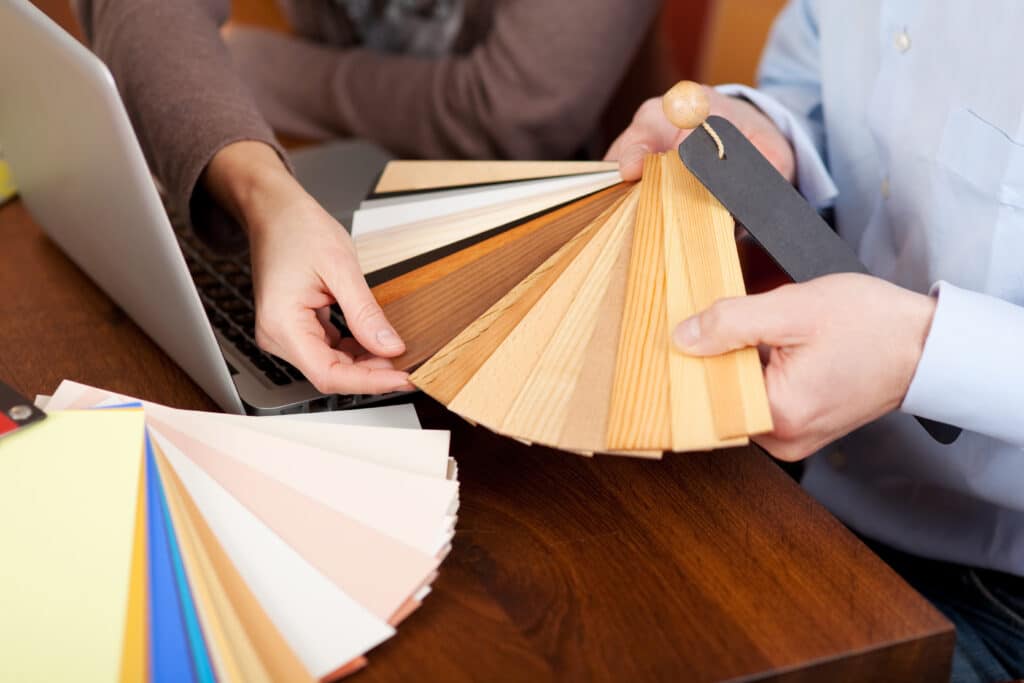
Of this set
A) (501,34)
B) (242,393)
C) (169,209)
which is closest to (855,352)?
(242,393)

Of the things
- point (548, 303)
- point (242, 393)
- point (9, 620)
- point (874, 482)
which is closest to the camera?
point (9, 620)

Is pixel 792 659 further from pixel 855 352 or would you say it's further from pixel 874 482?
pixel 874 482

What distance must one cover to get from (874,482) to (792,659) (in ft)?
1.65

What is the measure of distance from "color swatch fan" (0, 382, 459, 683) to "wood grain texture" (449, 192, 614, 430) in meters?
0.06

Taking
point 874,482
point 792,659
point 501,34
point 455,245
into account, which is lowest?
point 874,482

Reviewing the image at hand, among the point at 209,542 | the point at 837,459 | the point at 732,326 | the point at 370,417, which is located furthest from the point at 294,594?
the point at 837,459

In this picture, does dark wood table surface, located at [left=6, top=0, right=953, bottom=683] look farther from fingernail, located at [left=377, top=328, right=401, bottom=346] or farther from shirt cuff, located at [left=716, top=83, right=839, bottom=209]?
shirt cuff, located at [left=716, top=83, right=839, bottom=209]

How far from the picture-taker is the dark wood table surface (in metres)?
0.55

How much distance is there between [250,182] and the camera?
0.86 meters

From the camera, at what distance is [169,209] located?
1.09 meters

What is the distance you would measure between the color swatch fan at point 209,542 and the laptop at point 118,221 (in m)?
0.09

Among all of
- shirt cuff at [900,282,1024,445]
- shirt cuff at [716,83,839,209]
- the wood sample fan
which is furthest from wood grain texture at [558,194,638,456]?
shirt cuff at [716,83,839,209]

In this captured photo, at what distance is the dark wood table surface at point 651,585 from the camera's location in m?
0.55

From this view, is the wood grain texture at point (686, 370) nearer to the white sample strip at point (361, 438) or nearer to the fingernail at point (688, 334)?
the fingernail at point (688, 334)
